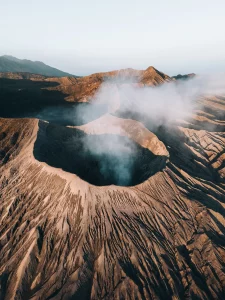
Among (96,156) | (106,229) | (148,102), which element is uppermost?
(106,229)

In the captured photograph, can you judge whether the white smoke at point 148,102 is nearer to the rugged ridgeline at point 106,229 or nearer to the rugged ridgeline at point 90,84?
the rugged ridgeline at point 90,84

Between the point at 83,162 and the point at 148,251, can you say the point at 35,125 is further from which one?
the point at 148,251

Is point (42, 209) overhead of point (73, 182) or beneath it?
beneath

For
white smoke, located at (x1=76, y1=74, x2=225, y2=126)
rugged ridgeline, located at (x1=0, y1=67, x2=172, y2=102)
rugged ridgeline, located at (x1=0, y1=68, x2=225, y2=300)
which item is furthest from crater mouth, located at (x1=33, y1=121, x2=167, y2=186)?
rugged ridgeline, located at (x1=0, y1=67, x2=172, y2=102)

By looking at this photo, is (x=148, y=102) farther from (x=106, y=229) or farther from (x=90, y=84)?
(x=106, y=229)

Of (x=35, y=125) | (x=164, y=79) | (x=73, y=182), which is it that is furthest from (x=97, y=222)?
(x=164, y=79)

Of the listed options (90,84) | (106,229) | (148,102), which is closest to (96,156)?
(106,229)

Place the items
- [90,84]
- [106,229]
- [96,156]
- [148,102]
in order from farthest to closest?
[90,84]
[148,102]
[96,156]
[106,229]
